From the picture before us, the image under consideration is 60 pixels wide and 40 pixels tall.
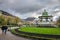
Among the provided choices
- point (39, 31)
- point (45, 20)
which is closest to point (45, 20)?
point (45, 20)

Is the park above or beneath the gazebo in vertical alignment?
beneath

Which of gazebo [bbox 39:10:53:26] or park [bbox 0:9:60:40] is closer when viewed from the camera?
park [bbox 0:9:60:40]

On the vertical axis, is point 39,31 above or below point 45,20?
below

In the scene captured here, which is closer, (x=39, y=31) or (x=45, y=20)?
(x=39, y=31)

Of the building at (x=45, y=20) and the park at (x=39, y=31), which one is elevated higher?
the building at (x=45, y=20)

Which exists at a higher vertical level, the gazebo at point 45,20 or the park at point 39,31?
the gazebo at point 45,20

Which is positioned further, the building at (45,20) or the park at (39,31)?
the building at (45,20)

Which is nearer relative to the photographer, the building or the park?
the park

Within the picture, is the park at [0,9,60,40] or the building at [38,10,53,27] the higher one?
the building at [38,10,53,27]

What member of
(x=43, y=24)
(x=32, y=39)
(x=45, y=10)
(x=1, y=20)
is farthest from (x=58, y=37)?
(x=1, y=20)

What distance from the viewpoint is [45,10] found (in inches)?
2633

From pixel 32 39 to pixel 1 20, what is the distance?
64557 mm

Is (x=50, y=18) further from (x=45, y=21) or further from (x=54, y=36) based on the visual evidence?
(x=54, y=36)

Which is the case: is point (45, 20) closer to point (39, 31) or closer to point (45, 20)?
point (45, 20)
